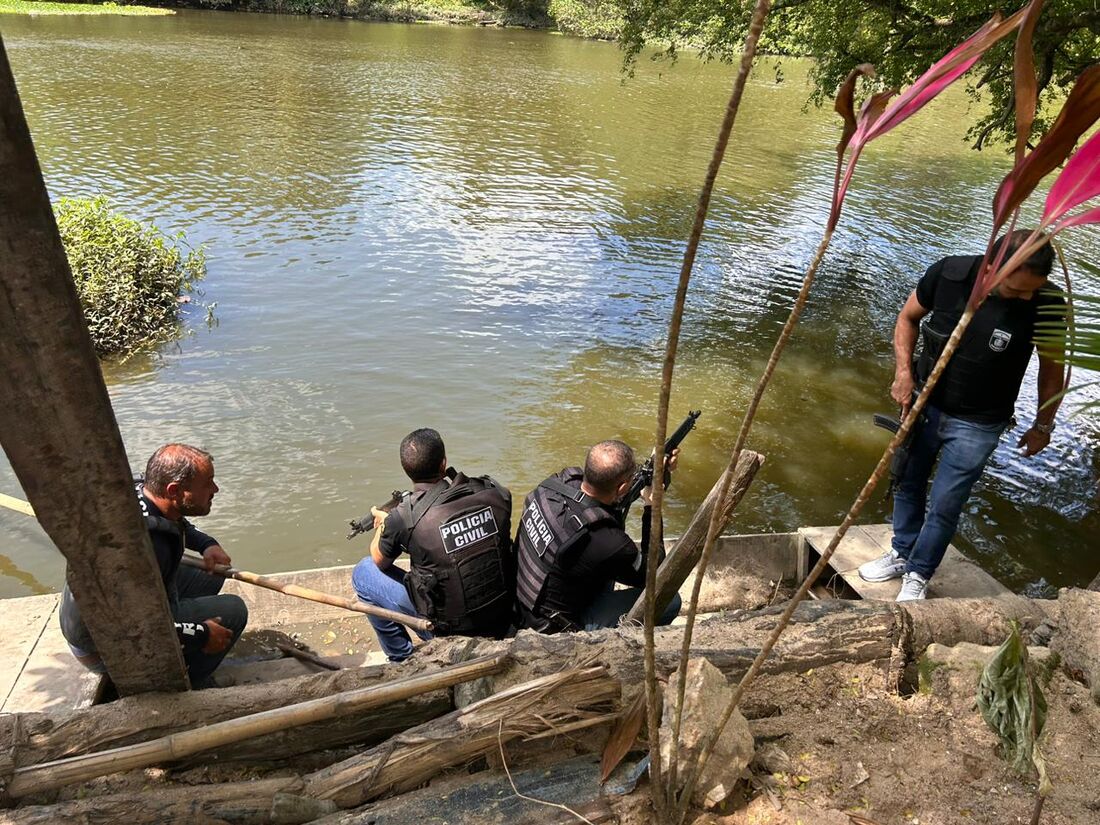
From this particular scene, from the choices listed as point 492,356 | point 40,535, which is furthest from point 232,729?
point 492,356

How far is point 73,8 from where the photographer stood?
106ft

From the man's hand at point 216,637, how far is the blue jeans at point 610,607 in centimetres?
166

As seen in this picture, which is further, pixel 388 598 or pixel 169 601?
pixel 388 598

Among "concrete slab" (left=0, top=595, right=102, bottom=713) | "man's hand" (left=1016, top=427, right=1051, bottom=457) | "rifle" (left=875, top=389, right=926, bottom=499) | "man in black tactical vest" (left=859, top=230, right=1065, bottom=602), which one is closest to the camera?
"concrete slab" (left=0, top=595, right=102, bottom=713)

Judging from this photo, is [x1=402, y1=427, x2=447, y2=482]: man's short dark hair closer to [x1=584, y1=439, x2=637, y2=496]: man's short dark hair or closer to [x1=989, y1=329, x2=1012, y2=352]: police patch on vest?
[x1=584, y1=439, x2=637, y2=496]: man's short dark hair

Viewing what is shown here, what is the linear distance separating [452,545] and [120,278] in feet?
22.6

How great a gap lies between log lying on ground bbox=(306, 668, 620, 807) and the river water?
80.7 inches

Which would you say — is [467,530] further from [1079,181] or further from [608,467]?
[1079,181]

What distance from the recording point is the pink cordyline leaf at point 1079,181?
4.21 feet

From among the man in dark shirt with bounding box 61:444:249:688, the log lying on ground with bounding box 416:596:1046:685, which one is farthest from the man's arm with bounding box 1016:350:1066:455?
the man in dark shirt with bounding box 61:444:249:688

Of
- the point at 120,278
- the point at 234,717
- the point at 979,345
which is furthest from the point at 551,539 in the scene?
the point at 120,278

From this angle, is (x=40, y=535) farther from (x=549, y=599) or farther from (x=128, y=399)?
(x=549, y=599)

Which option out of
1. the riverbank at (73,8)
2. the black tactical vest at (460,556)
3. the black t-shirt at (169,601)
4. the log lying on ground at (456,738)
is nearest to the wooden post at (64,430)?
the black t-shirt at (169,601)

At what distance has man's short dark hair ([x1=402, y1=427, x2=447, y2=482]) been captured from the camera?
3674 millimetres
